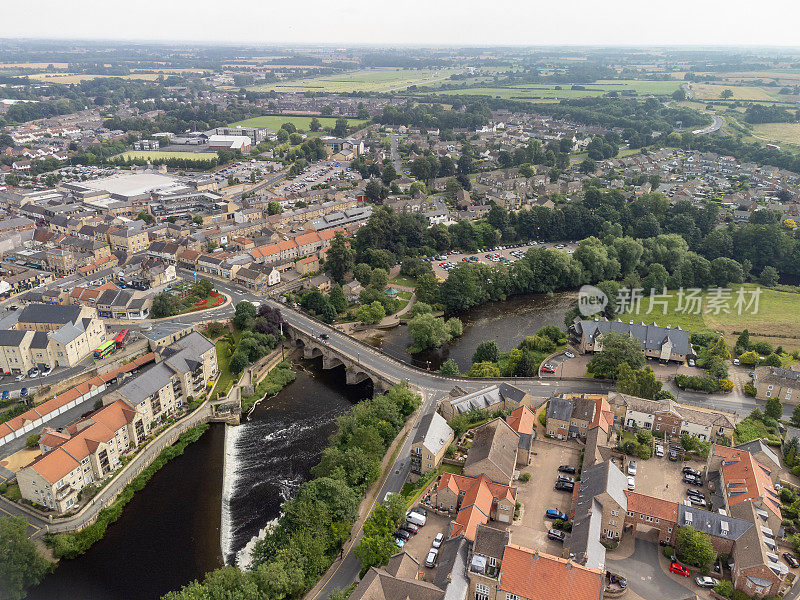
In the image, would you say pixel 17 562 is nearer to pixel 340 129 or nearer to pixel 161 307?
pixel 161 307

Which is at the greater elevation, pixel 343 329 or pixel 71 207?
pixel 71 207

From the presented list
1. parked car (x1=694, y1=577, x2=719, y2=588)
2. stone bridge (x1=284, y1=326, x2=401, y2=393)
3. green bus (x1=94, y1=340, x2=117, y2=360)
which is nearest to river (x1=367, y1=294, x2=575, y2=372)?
stone bridge (x1=284, y1=326, x2=401, y2=393)

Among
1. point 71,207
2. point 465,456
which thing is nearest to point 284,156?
point 71,207

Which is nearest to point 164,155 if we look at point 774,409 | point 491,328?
point 491,328

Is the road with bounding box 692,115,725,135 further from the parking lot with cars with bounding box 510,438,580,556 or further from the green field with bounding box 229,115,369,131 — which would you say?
the parking lot with cars with bounding box 510,438,580,556

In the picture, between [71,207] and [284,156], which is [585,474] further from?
[284,156]

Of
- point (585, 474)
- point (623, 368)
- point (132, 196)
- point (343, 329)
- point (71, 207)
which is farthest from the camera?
point (132, 196)
